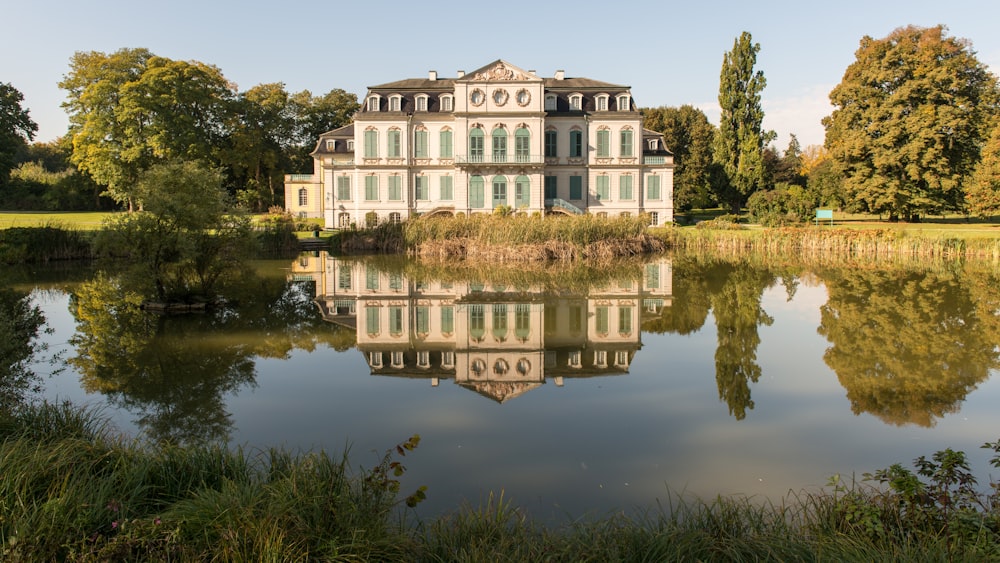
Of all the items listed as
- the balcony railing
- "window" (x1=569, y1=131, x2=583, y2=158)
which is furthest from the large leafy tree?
the balcony railing

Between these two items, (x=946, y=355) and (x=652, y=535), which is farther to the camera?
(x=946, y=355)

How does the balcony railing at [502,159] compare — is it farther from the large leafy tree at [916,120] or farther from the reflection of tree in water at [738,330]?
the reflection of tree in water at [738,330]

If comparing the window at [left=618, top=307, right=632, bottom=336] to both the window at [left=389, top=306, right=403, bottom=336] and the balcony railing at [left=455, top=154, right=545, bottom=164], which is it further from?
the balcony railing at [left=455, top=154, right=545, bottom=164]

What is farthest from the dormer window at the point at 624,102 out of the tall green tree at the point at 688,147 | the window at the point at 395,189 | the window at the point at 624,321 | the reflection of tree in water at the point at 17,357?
the reflection of tree in water at the point at 17,357

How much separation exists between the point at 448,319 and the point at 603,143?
24.8 meters

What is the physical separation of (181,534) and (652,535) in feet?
7.15

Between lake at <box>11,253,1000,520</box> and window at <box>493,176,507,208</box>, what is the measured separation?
63.6 feet

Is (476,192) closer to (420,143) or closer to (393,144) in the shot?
(420,143)

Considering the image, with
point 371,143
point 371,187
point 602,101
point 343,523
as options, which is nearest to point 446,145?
point 371,143

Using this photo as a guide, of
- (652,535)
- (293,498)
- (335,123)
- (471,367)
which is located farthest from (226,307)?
(335,123)

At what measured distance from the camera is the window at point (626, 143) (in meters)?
33.7

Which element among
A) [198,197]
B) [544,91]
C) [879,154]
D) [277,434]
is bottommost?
[277,434]

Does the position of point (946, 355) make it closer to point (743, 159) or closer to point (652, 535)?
point (652, 535)

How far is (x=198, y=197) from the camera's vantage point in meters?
11.6
